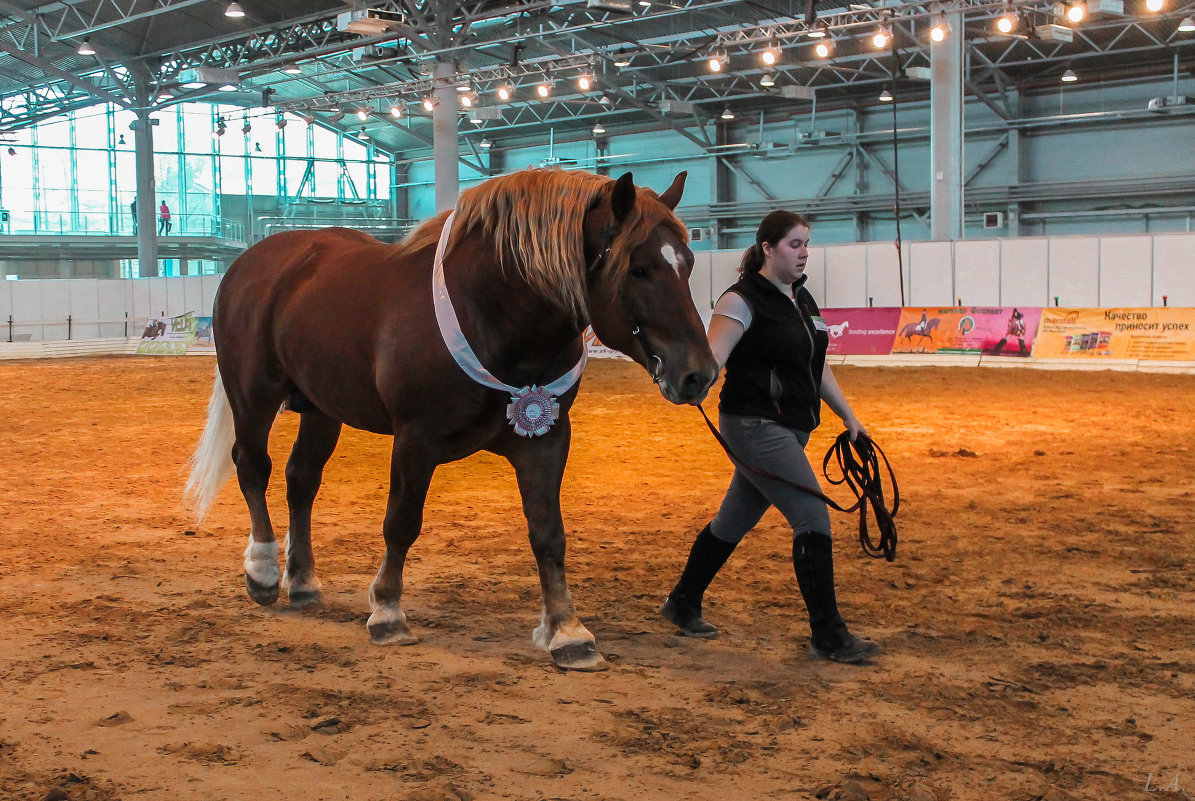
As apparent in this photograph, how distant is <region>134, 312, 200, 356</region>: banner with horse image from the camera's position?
80.0 ft

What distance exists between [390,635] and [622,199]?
1.84m

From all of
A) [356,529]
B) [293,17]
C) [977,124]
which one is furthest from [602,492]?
[977,124]

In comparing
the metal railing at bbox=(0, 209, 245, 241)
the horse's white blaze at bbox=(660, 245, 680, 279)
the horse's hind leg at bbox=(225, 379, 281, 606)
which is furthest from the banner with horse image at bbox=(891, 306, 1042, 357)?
the metal railing at bbox=(0, 209, 245, 241)

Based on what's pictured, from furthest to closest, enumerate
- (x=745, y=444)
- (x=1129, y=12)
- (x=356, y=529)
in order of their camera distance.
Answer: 1. (x=1129, y=12)
2. (x=356, y=529)
3. (x=745, y=444)

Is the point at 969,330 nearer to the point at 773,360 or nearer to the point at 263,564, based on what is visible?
the point at 773,360

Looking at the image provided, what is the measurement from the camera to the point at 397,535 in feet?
13.3

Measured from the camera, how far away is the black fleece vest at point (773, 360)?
384cm

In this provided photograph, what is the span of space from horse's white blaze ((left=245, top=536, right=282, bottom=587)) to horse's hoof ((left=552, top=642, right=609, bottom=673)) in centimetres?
150

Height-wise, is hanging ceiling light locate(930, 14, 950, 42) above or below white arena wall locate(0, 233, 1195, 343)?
above

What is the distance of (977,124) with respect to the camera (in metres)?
29.2

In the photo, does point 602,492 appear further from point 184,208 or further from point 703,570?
point 184,208

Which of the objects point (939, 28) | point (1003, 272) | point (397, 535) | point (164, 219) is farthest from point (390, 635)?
point (164, 219)

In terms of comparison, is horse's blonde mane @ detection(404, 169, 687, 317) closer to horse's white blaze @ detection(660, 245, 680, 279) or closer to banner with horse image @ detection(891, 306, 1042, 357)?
horse's white blaze @ detection(660, 245, 680, 279)

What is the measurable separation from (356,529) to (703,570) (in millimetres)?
2675
